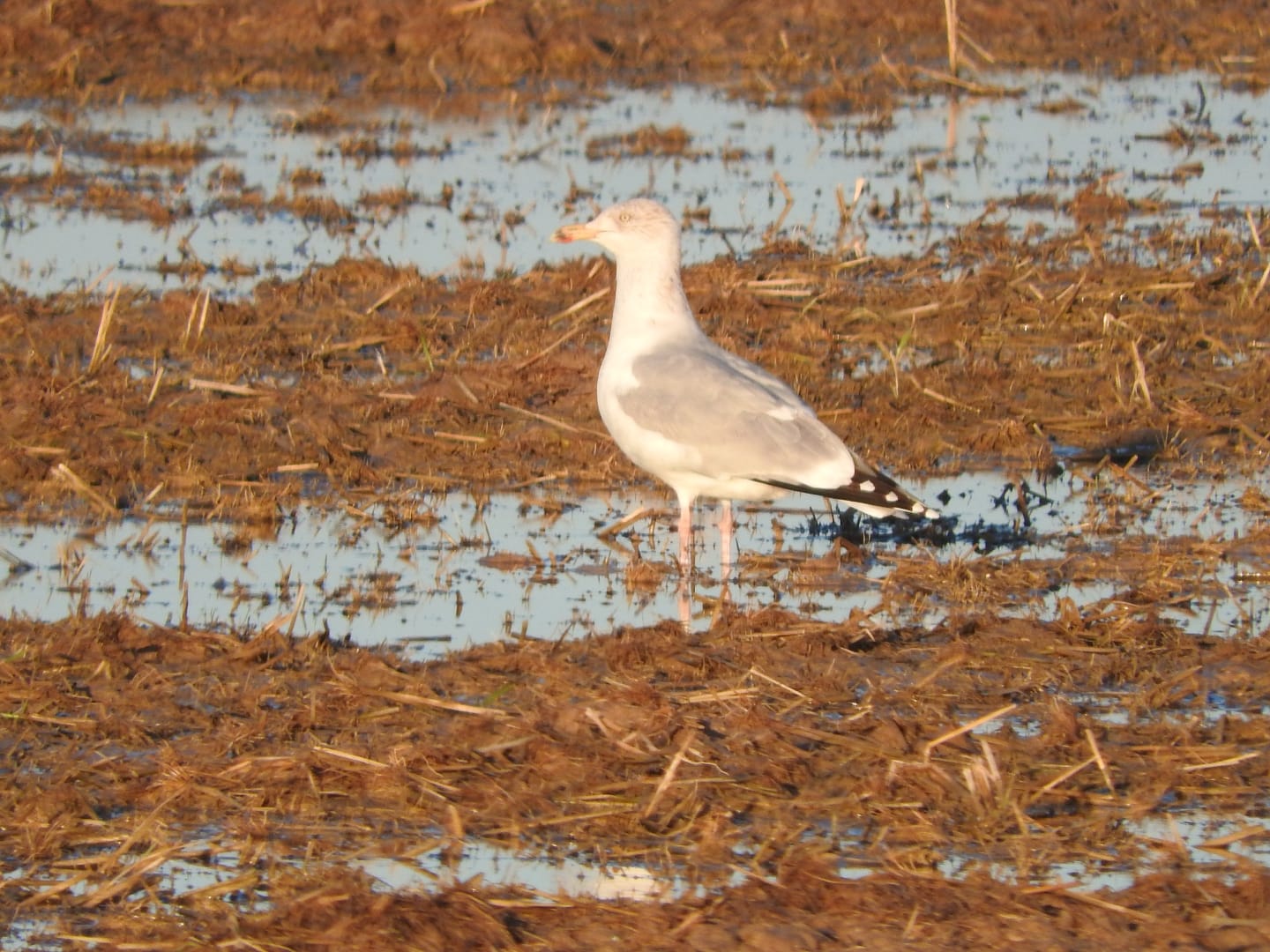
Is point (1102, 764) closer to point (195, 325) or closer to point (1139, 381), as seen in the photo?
point (1139, 381)

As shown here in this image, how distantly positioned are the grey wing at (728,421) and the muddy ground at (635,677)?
2.28 ft

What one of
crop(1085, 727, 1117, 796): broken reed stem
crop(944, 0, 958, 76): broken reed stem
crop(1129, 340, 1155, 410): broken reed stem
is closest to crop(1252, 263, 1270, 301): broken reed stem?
crop(1129, 340, 1155, 410): broken reed stem

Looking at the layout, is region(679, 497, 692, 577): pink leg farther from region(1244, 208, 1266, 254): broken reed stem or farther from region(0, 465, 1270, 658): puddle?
region(1244, 208, 1266, 254): broken reed stem

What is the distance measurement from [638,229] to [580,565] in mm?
1300

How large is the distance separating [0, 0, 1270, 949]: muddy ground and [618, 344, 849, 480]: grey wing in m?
0.70

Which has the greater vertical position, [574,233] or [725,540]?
[574,233]

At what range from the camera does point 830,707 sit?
6.43 meters

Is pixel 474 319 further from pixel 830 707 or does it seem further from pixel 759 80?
pixel 759 80

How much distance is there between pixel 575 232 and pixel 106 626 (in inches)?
102

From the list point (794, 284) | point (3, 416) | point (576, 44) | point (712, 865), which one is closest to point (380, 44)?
point (576, 44)

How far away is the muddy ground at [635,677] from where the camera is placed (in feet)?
16.8

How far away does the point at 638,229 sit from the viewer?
840 centimetres

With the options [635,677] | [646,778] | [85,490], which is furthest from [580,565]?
[646,778]

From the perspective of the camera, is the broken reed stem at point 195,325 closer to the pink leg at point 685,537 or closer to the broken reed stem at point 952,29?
the pink leg at point 685,537
